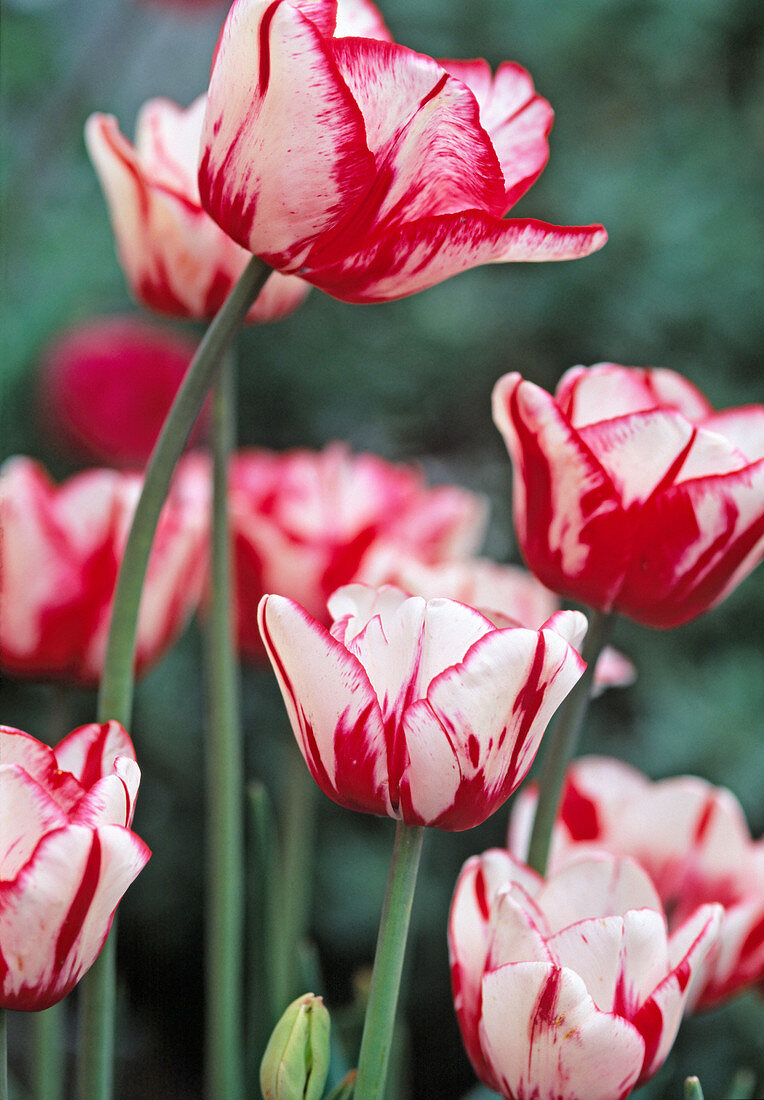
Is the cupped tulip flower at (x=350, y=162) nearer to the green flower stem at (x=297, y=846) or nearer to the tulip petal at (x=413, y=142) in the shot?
the tulip petal at (x=413, y=142)

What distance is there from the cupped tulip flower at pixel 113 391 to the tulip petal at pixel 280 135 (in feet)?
2.40

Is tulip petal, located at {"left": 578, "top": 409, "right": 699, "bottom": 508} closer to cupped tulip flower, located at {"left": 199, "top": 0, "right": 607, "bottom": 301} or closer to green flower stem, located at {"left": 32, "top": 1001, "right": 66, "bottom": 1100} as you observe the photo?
cupped tulip flower, located at {"left": 199, "top": 0, "right": 607, "bottom": 301}

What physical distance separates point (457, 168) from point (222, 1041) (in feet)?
0.87

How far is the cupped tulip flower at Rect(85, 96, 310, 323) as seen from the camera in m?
0.34

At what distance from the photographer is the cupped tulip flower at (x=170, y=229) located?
1.12 ft

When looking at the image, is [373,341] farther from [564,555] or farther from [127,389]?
[564,555]

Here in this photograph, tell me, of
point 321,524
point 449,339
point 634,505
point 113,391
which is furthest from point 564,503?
point 449,339

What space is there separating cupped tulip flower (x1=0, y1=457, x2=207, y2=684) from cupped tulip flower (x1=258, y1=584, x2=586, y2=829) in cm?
13

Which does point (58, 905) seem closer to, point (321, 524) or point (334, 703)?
point (334, 703)

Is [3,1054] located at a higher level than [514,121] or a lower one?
lower

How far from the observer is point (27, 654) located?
0.38m

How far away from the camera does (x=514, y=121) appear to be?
272 millimetres

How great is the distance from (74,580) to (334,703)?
0.56ft

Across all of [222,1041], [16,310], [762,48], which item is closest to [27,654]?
[222,1041]
